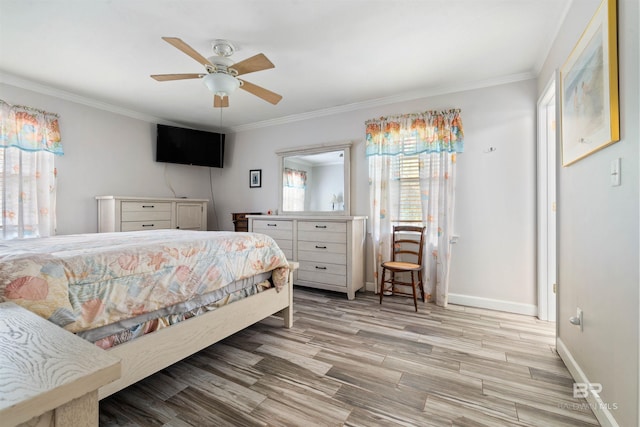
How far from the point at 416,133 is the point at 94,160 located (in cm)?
382

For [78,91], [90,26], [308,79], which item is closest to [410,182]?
[308,79]

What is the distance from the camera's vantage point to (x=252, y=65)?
7.05ft

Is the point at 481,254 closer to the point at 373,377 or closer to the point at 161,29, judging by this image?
the point at 373,377

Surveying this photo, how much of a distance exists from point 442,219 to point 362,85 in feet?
5.43

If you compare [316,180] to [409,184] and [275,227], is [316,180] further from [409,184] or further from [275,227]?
[409,184]

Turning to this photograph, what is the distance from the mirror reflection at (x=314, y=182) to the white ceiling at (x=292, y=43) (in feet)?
2.65

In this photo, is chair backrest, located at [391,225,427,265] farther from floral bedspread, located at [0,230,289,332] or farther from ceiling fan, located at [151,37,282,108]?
ceiling fan, located at [151,37,282,108]

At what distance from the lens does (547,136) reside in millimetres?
2670

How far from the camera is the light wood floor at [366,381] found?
1.47 metres

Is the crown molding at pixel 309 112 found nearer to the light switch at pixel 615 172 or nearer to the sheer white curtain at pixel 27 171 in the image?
the sheer white curtain at pixel 27 171

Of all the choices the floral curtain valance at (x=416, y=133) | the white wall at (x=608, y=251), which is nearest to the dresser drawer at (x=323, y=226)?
the floral curtain valance at (x=416, y=133)

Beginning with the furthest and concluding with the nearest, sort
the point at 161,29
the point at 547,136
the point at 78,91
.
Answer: the point at 78,91, the point at 547,136, the point at 161,29

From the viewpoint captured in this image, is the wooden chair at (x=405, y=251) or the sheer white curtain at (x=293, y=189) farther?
the sheer white curtain at (x=293, y=189)

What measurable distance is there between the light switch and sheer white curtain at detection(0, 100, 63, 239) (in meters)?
4.56
